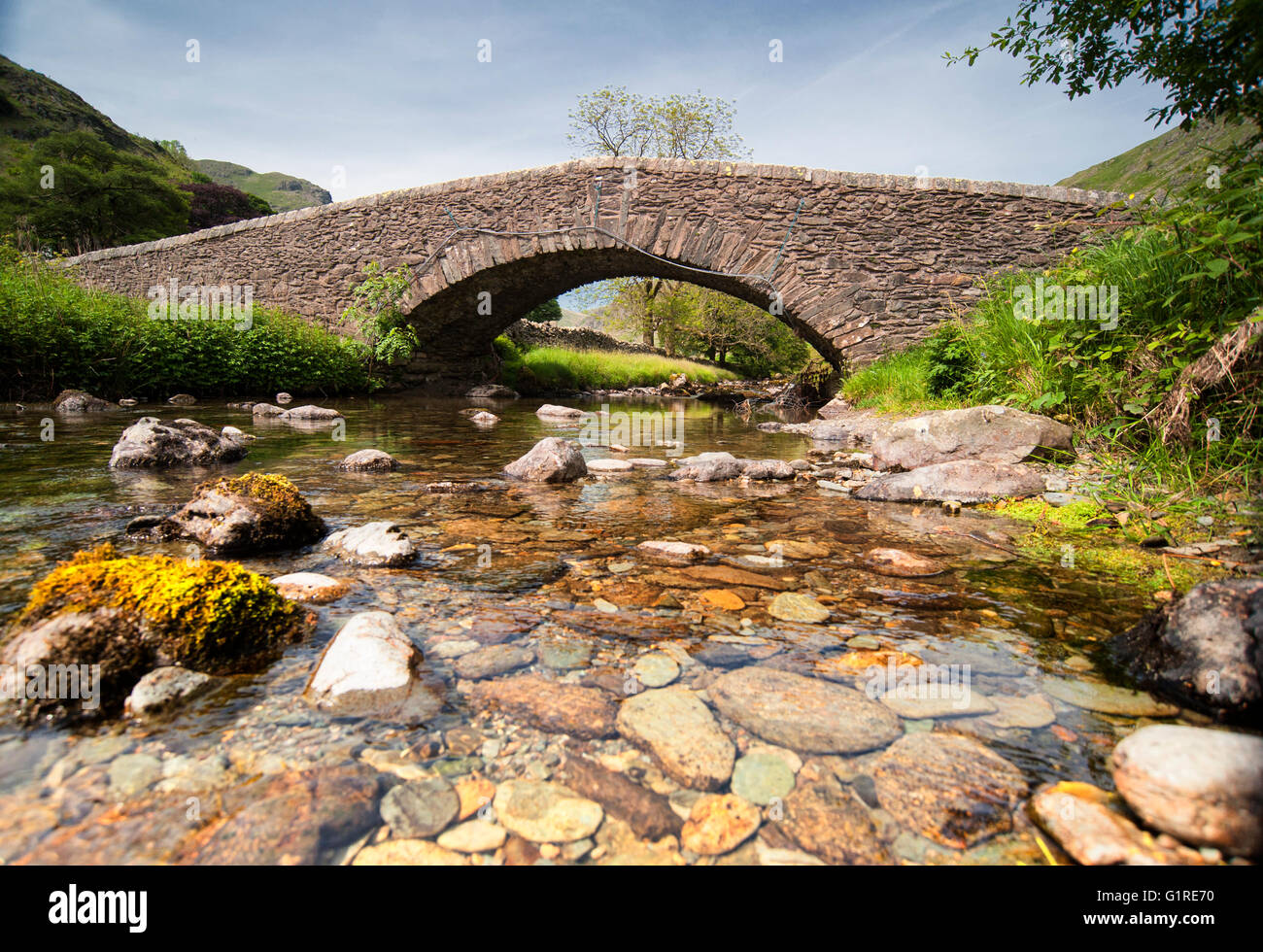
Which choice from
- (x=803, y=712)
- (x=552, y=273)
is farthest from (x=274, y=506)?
(x=552, y=273)

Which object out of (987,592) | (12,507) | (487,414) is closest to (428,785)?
(987,592)

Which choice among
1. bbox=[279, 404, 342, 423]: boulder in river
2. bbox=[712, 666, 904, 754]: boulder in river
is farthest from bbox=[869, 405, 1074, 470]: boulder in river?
bbox=[279, 404, 342, 423]: boulder in river

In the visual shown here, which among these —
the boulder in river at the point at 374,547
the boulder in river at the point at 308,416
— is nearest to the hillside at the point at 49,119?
the boulder in river at the point at 308,416

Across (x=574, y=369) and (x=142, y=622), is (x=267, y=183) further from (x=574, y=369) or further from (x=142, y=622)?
(x=142, y=622)

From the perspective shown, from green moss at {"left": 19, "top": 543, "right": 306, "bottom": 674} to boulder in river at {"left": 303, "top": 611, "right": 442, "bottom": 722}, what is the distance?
28 cm

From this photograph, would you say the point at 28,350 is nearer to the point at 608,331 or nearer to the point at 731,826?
the point at 731,826

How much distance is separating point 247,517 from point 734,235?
33.4 feet

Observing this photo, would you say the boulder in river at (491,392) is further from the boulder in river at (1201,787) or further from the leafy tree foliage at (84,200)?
the leafy tree foliage at (84,200)

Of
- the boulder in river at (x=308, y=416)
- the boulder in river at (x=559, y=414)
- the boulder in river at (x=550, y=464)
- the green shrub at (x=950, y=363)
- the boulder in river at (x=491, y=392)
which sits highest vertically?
the boulder in river at (x=491, y=392)

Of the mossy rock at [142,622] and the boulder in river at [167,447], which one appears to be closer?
the mossy rock at [142,622]

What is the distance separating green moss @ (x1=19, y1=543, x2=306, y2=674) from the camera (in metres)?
1.61

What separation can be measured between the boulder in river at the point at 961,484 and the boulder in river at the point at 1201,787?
3139 mm

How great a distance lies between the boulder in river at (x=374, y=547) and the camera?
102 inches
